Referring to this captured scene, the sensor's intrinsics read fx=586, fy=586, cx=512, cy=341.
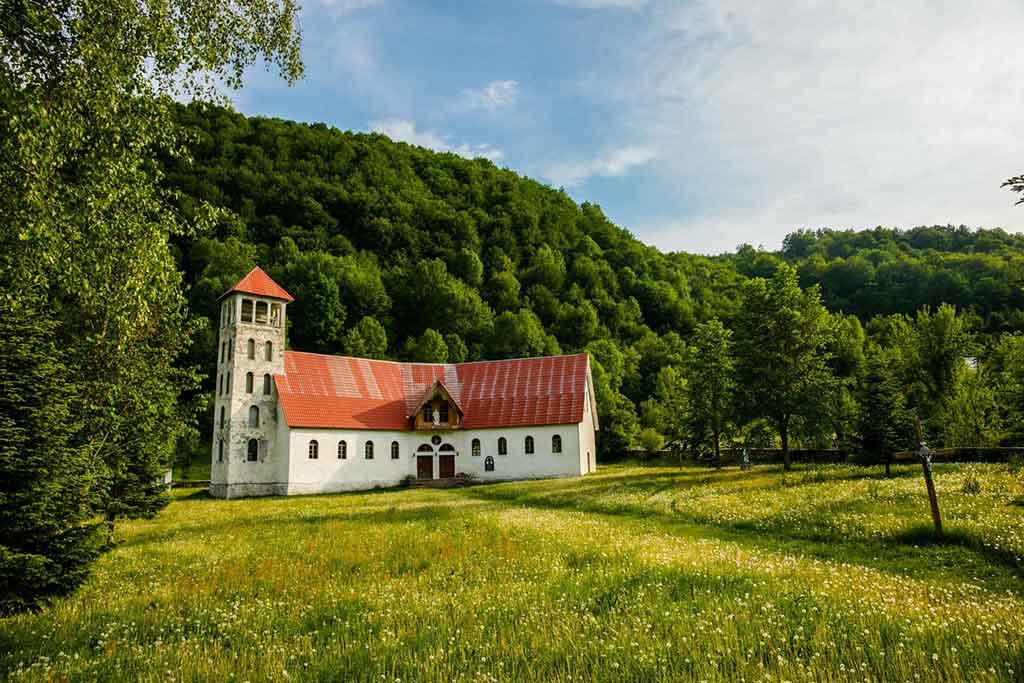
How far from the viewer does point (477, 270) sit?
326ft

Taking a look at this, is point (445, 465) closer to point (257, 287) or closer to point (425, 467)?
point (425, 467)

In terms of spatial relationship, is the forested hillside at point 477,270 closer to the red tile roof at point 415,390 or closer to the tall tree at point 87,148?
the red tile roof at point 415,390

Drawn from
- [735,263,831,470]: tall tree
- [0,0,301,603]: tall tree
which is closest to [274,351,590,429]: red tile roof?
[735,263,831,470]: tall tree

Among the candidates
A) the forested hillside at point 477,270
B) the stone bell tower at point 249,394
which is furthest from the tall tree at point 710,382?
the stone bell tower at point 249,394

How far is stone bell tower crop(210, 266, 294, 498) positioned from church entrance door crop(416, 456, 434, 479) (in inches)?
437

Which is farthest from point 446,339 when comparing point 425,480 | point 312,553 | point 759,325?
point 312,553

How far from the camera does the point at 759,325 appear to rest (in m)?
35.5

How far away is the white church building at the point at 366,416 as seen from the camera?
149 ft

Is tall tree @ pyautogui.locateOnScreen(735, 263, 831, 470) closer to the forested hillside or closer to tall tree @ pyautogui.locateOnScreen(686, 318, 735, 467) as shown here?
tall tree @ pyautogui.locateOnScreen(686, 318, 735, 467)

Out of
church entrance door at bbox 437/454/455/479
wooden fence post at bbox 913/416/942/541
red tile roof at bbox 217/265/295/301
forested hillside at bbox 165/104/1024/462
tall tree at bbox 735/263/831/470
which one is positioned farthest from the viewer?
forested hillside at bbox 165/104/1024/462

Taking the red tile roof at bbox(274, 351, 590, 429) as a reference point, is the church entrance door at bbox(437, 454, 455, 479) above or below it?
below

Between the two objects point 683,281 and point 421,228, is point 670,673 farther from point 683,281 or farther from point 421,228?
point 683,281

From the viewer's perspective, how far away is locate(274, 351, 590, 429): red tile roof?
4794 centimetres

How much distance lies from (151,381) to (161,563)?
19.1 ft
